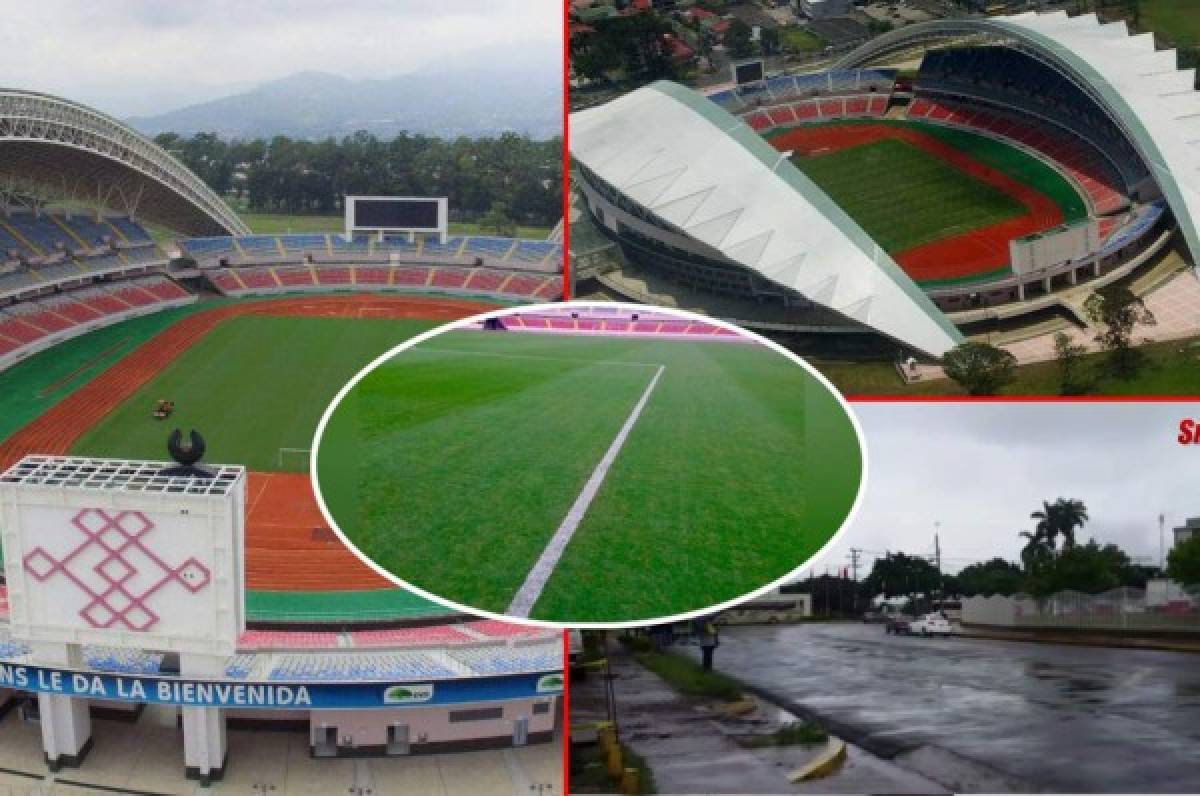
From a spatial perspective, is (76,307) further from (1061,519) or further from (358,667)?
(1061,519)

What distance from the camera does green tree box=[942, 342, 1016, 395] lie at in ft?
51.0

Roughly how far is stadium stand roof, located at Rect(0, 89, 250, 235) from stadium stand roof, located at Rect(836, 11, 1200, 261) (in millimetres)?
14868

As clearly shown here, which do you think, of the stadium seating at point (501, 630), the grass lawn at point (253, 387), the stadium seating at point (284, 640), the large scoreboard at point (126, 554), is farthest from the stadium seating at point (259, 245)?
the large scoreboard at point (126, 554)

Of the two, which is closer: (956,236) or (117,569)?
(117,569)

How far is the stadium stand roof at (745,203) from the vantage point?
15.8 metres

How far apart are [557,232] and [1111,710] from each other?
2581 cm

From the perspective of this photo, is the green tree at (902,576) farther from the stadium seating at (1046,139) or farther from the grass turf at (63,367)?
the grass turf at (63,367)

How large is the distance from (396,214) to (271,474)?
13455 millimetres

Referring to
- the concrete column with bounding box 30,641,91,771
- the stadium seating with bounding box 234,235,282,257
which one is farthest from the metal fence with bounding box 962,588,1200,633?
the stadium seating with bounding box 234,235,282,257

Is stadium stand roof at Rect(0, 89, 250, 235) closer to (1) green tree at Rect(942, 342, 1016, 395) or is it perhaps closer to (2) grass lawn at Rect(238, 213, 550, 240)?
(2) grass lawn at Rect(238, 213, 550, 240)

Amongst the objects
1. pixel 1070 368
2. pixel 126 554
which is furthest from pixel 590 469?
pixel 1070 368

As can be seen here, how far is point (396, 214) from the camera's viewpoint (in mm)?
33438

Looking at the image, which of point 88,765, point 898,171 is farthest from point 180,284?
point 88,765

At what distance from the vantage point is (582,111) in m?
19.3
